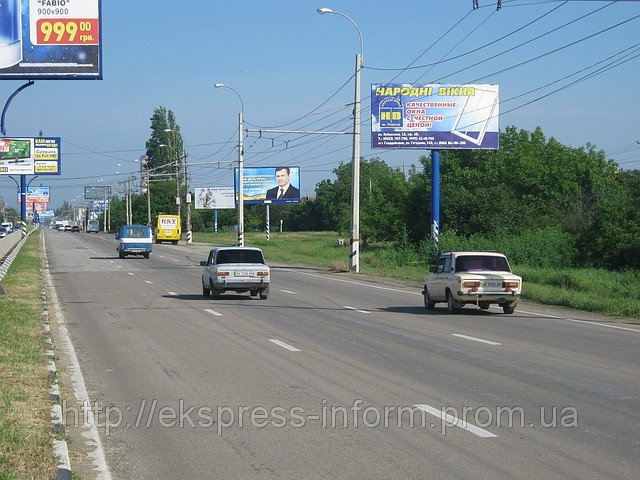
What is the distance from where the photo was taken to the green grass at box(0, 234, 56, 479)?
7805 millimetres

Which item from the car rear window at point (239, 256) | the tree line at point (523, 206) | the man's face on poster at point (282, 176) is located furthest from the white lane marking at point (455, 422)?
the man's face on poster at point (282, 176)

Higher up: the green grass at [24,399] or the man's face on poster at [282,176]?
the man's face on poster at [282,176]

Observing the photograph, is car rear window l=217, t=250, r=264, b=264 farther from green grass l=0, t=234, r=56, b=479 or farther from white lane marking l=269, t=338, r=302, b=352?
white lane marking l=269, t=338, r=302, b=352

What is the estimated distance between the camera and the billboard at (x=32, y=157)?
68375 millimetres

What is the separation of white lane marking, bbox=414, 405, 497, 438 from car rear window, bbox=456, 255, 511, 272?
14105mm

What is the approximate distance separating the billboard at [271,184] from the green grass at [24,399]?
7361cm

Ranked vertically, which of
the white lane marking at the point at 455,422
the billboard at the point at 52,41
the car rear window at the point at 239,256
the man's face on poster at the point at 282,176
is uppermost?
the billboard at the point at 52,41

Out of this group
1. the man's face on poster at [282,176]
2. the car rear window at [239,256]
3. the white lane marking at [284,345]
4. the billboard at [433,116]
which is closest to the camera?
the white lane marking at [284,345]

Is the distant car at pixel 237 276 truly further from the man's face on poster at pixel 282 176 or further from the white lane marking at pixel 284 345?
the man's face on poster at pixel 282 176

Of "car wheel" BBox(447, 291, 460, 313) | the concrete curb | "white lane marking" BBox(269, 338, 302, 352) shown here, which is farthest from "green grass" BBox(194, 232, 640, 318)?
the concrete curb

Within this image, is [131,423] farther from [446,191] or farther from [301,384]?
[446,191]

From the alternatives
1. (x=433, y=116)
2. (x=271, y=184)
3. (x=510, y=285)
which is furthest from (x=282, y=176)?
(x=510, y=285)

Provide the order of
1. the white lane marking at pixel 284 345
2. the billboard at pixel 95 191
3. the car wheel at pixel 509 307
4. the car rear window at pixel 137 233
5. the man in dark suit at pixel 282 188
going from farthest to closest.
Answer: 1. the billboard at pixel 95 191
2. the man in dark suit at pixel 282 188
3. the car rear window at pixel 137 233
4. the car wheel at pixel 509 307
5. the white lane marking at pixel 284 345

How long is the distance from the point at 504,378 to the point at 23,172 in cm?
5972
